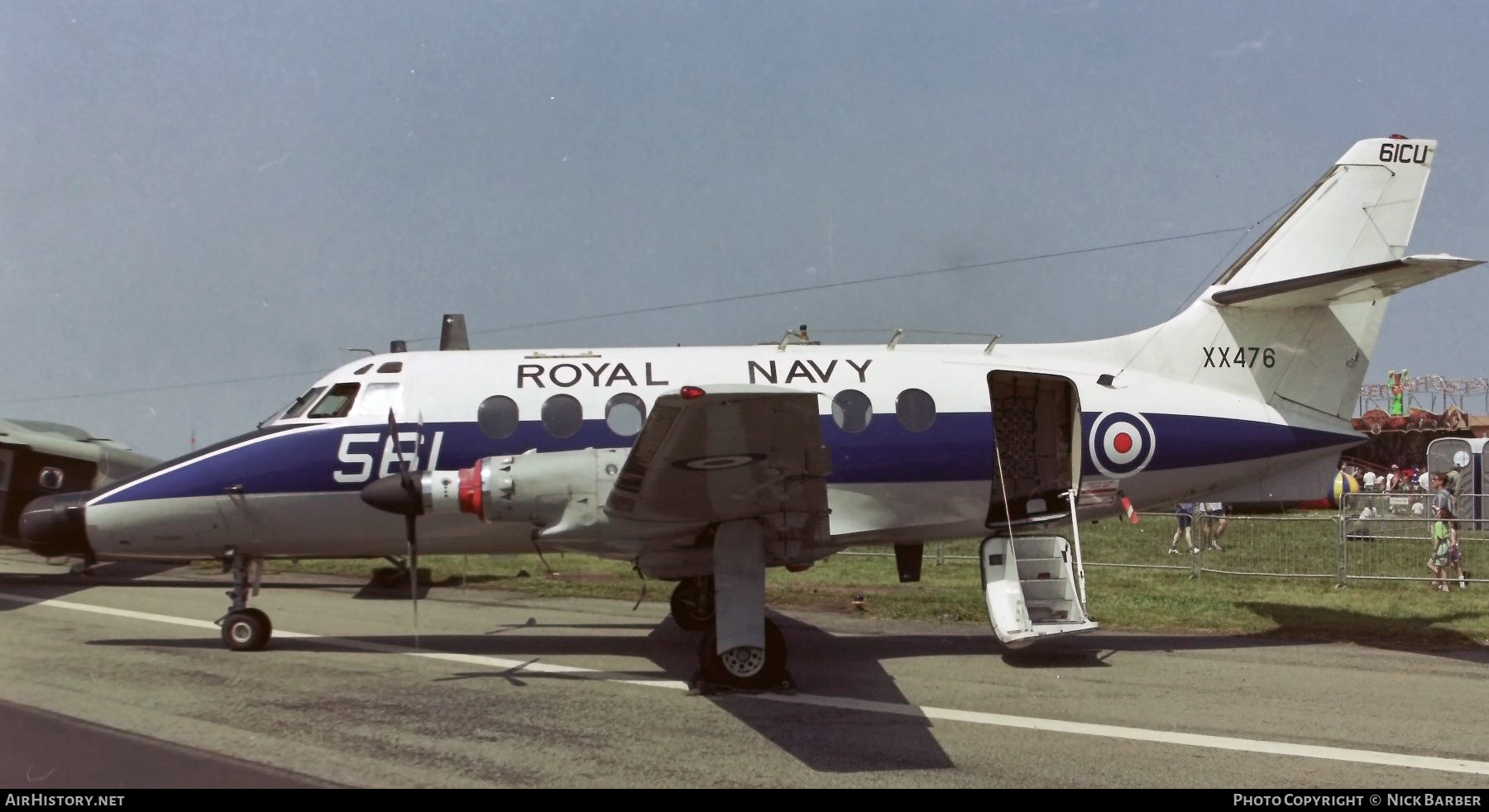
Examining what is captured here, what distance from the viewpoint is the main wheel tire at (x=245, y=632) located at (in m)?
11.4

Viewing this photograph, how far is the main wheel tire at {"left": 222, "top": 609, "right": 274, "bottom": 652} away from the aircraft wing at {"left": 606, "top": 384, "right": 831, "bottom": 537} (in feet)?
15.3

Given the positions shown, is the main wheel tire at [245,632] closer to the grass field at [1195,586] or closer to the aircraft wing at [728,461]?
the grass field at [1195,586]

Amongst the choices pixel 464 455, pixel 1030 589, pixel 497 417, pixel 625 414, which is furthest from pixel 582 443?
pixel 1030 589

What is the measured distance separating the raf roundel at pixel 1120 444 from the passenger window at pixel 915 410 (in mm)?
1778

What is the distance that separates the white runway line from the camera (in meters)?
7.63

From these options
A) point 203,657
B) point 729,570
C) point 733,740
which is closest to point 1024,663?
point 729,570

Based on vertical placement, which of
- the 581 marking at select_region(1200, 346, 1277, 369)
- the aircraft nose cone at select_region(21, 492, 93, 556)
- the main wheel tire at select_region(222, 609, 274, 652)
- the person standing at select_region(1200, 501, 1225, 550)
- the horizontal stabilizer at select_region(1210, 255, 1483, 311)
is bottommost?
the main wheel tire at select_region(222, 609, 274, 652)

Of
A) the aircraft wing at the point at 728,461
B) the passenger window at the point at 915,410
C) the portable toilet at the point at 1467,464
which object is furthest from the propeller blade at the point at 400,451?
the portable toilet at the point at 1467,464

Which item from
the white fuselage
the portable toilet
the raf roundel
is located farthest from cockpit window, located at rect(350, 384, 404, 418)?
the portable toilet

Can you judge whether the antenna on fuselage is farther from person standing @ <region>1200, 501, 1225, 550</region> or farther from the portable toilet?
the portable toilet

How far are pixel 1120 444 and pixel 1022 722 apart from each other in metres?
4.12

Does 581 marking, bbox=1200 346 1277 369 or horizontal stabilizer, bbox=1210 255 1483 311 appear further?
581 marking, bbox=1200 346 1277 369

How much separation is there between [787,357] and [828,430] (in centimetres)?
100

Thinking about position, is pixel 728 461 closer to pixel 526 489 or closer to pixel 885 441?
pixel 526 489
